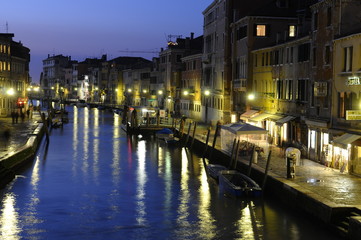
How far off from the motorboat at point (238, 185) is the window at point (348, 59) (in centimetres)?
726

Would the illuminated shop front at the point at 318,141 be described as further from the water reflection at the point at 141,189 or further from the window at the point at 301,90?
the water reflection at the point at 141,189

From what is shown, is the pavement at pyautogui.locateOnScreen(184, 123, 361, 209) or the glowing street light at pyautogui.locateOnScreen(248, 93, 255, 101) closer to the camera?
the pavement at pyautogui.locateOnScreen(184, 123, 361, 209)

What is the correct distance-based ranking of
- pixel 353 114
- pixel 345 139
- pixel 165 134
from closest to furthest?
pixel 353 114
pixel 345 139
pixel 165 134

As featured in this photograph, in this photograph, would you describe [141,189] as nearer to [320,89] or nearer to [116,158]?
[320,89]

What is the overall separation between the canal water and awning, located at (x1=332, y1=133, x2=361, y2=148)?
4446 mm

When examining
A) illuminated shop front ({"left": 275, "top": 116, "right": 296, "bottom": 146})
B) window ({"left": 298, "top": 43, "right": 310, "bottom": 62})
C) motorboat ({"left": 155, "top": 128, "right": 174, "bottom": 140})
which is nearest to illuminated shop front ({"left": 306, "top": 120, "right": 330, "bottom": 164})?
illuminated shop front ({"left": 275, "top": 116, "right": 296, "bottom": 146})

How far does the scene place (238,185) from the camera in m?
30.0

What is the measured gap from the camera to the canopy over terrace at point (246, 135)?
38.2 metres

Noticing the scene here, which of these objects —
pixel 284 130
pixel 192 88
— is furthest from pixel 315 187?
pixel 192 88

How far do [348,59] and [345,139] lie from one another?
402cm

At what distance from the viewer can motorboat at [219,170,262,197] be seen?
95.2 ft

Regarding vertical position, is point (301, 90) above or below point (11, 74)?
below

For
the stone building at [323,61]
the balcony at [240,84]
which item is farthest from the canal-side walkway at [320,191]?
the balcony at [240,84]

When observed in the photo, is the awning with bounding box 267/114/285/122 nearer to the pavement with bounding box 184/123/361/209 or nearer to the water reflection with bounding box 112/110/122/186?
the pavement with bounding box 184/123/361/209
